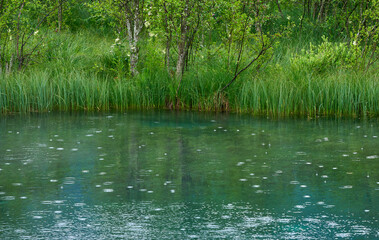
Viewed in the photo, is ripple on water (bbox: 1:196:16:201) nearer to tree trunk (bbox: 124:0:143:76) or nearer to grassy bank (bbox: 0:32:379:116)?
grassy bank (bbox: 0:32:379:116)

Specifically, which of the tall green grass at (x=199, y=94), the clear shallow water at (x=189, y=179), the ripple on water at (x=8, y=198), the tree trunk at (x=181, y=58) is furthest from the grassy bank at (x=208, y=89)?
the ripple on water at (x=8, y=198)

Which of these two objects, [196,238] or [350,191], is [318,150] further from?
[196,238]

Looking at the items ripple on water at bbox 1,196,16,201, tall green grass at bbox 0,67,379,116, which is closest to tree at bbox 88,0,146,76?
tall green grass at bbox 0,67,379,116

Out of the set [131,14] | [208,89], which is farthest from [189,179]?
[131,14]

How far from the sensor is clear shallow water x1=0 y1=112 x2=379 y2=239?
5738 mm

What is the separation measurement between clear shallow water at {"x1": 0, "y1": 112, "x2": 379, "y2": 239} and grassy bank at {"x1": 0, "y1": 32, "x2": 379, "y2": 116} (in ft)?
3.45

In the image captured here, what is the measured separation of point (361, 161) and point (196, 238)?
410 cm

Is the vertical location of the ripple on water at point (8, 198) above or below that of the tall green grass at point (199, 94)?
below

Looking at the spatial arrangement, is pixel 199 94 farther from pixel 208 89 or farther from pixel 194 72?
pixel 194 72

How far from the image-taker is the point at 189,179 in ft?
25.3

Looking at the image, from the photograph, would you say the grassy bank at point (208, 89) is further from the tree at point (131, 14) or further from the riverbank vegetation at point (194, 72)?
the tree at point (131, 14)

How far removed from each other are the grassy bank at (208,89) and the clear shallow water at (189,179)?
3.45 ft

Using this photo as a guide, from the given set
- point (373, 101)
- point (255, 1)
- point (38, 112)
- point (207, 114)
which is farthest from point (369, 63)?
point (38, 112)

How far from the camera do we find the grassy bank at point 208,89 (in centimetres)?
1338
